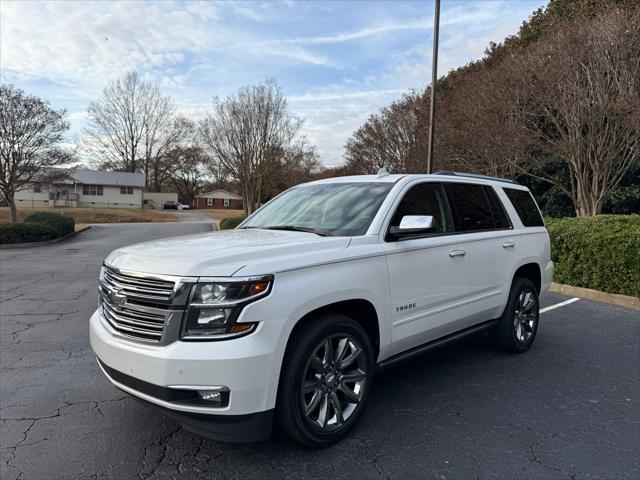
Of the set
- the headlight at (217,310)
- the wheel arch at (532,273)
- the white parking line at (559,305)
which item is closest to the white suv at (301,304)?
the headlight at (217,310)

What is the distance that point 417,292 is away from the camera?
3.57 m

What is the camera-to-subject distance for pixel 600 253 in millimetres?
8258

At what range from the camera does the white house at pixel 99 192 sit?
195 feet

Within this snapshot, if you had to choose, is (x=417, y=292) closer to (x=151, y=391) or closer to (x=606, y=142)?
(x=151, y=391)

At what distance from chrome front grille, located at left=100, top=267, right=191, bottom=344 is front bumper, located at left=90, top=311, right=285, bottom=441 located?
0.09 meters

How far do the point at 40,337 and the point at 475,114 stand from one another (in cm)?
1298

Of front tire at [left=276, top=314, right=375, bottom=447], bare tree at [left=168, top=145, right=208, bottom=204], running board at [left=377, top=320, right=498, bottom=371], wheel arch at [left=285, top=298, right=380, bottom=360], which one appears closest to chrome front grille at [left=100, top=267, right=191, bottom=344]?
front tire at [left=276, top=314, right=375, bottom=447]

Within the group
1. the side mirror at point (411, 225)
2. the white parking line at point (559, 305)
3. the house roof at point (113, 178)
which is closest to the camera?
the side mirror at point (411, 225)

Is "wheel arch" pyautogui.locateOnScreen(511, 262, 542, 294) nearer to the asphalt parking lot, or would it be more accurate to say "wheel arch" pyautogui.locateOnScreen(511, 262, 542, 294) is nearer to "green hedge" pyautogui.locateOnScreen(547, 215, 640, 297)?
the asphalt parking lot

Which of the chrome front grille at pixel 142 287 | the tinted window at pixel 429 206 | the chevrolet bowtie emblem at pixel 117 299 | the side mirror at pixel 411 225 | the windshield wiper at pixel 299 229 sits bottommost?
the chevrolet bowtie emblem at pixel 117 299

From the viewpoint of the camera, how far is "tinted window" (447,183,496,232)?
4.25 m

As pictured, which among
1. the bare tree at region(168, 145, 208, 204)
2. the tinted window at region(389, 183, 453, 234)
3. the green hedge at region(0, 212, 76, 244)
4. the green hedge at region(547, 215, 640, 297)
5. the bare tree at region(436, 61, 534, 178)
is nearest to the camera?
the tinted window at region(389, 183, 453, 234)

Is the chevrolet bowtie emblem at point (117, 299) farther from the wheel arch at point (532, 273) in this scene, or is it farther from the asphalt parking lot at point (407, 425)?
the wheel arch at point (532, 273)

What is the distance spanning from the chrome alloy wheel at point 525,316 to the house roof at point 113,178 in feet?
205
